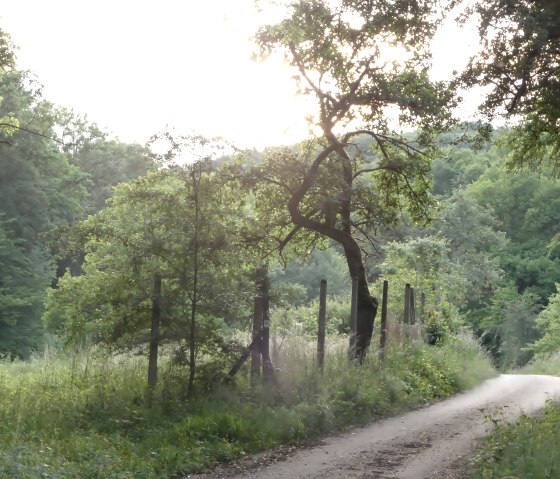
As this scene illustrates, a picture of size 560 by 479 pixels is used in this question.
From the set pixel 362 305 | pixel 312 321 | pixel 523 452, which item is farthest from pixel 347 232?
pixel 312 321

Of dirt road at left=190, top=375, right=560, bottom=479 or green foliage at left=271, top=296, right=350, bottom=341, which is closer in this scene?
dirt road at left=190, top=375, right=560, bottom=479

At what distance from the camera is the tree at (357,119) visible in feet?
43.4

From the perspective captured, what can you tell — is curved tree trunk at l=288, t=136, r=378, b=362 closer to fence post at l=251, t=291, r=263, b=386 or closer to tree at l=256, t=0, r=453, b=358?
tree at l=256, t=0, r=453, b=358

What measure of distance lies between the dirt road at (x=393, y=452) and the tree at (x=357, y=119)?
3698 mm

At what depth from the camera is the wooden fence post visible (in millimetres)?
12062

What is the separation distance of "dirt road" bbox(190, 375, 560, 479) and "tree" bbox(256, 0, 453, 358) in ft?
12.1

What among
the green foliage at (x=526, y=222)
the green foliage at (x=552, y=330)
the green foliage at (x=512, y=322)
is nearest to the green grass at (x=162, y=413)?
the green foliage at (x=552, y=330)

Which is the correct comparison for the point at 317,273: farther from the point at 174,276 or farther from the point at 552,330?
the point at 174,276

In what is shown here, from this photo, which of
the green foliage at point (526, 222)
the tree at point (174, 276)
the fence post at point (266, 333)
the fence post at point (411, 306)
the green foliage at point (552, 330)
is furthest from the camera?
the green foliage at point (526, 222)

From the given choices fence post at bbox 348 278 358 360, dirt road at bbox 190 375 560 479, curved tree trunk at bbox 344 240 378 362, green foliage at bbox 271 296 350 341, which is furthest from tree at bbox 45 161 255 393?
curved tree trunk at bbox 344 240 378 362

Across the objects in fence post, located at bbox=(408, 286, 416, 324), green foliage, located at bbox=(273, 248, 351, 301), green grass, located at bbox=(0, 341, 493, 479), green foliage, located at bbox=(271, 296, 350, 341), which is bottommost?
green grass, located at bbox=(0, 341, 493, 479)

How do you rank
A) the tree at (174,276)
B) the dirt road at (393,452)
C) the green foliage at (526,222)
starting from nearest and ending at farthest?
the dirt road at (393,452)
the tree at (174,276)
the green foliage at (526,222)

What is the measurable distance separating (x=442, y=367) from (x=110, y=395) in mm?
11026

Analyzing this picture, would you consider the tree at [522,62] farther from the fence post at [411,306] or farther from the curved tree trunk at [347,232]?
the fence post at [411,306]
